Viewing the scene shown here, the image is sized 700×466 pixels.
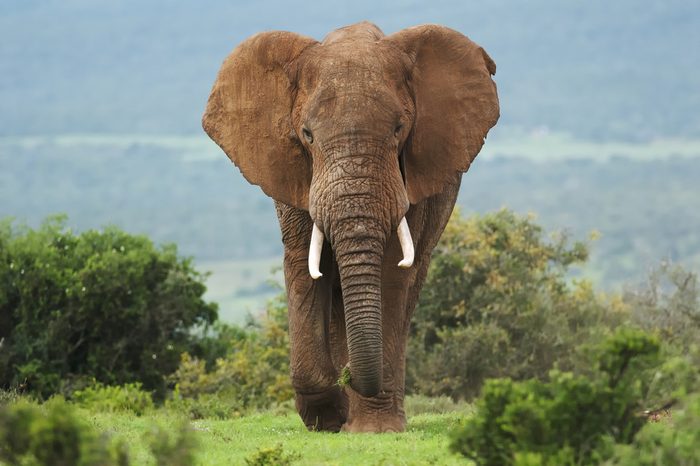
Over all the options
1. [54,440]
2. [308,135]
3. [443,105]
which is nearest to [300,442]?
[308,135]

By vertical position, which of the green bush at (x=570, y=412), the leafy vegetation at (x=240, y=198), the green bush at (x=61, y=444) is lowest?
the green bush at (x=61, y=444)

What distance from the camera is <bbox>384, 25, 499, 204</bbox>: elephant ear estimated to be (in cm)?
1164

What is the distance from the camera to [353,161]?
Answer: 34.9ft

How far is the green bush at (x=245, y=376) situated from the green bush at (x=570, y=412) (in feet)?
30.1

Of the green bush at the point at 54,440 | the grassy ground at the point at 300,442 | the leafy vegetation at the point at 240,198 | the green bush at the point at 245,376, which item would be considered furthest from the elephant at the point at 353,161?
the leafy vegetation at the point at 240,198

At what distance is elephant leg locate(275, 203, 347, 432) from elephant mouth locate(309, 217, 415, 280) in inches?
16.1

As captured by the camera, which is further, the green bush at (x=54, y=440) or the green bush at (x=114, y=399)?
the green bush at (x=114, y=399)

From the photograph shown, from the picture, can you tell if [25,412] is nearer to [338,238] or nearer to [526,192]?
[338,238]

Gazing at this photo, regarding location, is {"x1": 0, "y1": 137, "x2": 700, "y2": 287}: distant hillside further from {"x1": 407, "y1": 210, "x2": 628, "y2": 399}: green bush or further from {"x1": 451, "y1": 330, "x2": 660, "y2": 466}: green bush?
{"x1": 451, "y1": 330, "x2": 660, "y2": 466}: green bush

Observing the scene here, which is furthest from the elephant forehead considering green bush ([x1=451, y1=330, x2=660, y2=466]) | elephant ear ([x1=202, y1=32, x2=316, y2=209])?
green bush ([x1=451, y1=330, x2=660, y2=466])

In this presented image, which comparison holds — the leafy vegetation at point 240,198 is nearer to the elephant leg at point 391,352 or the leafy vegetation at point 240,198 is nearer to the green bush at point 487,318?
the green bush at point 487,318

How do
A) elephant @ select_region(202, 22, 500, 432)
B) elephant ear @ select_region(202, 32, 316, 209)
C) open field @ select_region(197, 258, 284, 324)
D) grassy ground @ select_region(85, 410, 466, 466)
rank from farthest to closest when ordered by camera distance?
open field @ select_region(197, 258, 284, 324)
elephant ear @ select_region(202, 32, 316, 209)
elephant @ select_region(202, 22, 500, 432)
grassy ground @ select_region(85, 410, 466, 466)

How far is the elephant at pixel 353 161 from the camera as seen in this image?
417 inches

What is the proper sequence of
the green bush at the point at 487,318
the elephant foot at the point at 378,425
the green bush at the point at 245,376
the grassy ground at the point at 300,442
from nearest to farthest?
the grassy ground at the point at 300,442 < the elephant foot at the point at 378,425 < the green bush at the point at 245,376 < the green bush at the point at 487,318
